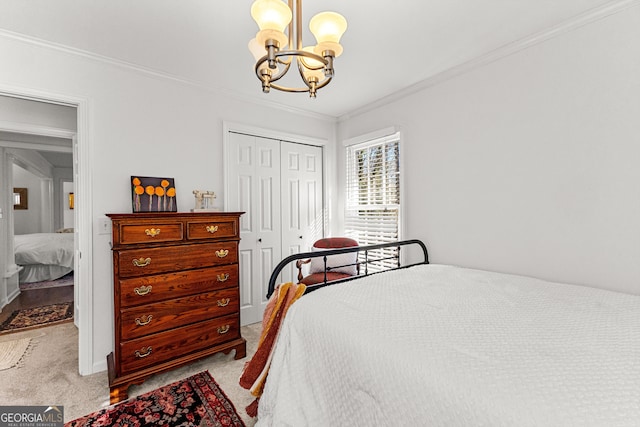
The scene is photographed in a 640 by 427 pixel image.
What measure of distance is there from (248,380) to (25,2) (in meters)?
2.64

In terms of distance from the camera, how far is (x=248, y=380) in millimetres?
1737

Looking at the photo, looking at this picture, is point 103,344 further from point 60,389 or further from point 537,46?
point 537,46

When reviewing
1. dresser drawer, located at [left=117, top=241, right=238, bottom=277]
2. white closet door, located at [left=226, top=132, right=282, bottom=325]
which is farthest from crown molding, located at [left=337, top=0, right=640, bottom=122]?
dresser drawer, located at [left=117, top=241, right=238, bottom=277]

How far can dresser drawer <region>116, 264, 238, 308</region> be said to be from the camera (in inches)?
83.0

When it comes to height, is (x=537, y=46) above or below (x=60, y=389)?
above

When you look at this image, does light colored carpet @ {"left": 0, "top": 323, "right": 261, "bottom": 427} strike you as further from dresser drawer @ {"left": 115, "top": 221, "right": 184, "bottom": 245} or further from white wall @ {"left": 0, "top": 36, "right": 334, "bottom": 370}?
dresser drawer @ {"left": 115, "top": 221, "right": 184, "bottom": 245}

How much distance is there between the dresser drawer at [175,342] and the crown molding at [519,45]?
2.78 m

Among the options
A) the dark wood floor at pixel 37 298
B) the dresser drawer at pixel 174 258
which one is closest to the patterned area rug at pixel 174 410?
the dresser drawer at pixel 174 258

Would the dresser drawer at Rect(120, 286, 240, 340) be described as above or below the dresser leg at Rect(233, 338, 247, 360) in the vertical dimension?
above

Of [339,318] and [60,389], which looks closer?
[339,318]

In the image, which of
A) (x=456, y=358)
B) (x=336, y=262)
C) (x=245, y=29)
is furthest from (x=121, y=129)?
(x=456, y=358)

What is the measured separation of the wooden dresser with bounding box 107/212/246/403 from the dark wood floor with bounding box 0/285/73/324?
2.70 metres

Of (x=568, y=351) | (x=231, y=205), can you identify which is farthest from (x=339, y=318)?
(x=231, y=205)

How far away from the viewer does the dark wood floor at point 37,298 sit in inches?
151
